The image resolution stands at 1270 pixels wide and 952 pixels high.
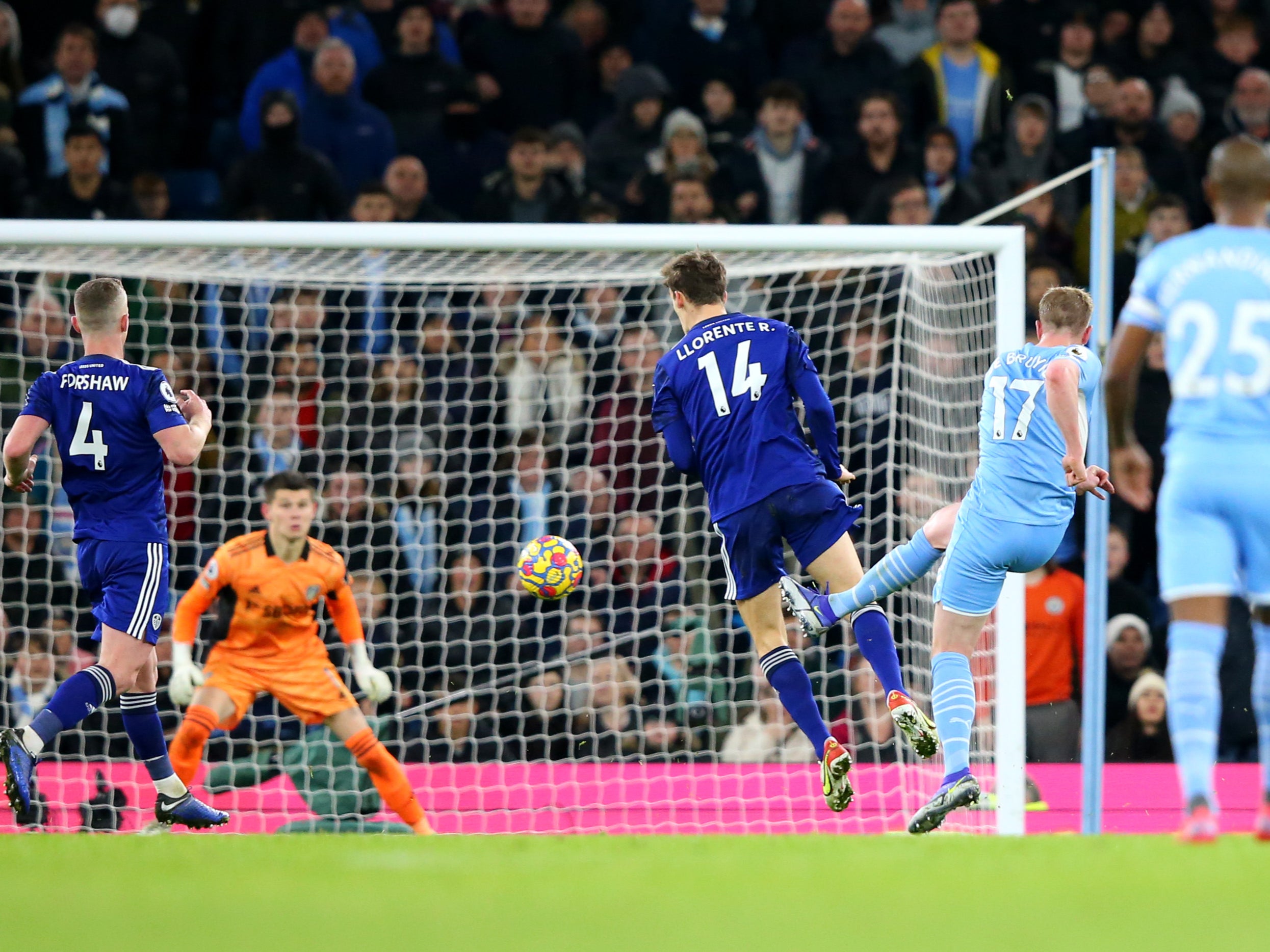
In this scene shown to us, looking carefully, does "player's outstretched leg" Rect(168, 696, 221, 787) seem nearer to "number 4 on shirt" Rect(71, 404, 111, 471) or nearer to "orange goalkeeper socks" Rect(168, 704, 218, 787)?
"orange goalkeeper socks" Rect(168, 704, 218, 787)

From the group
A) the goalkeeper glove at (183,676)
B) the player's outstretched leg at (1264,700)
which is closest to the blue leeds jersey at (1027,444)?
the player's outstretched leg at (1264,700)

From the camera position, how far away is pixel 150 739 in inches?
284

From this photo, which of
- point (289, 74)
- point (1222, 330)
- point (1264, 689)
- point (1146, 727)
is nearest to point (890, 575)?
point (1264, 689)

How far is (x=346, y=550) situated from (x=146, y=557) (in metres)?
2.77

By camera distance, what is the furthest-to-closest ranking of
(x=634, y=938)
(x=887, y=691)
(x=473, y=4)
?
(x=473, y=4)
(x=887, y=691)
(x=634, y=938)

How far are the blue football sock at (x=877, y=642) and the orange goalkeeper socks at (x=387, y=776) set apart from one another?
291 cm

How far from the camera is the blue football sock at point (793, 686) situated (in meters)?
6.74

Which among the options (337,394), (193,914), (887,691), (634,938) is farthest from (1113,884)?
(337,394)

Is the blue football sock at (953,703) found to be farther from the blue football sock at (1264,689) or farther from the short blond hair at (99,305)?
the short blond hair at (99,305)

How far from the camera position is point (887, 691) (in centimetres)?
664

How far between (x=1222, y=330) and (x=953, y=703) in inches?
99.9

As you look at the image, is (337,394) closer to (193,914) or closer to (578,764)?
(578,764)

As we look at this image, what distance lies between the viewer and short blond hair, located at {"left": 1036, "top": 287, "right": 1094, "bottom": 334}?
6.57 metres

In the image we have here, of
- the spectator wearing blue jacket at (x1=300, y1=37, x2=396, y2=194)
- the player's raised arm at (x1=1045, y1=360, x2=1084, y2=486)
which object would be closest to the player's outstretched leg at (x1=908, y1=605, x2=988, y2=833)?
the player's raised arm at (x1=1045, y1=360, x2=1084, y2=486)
